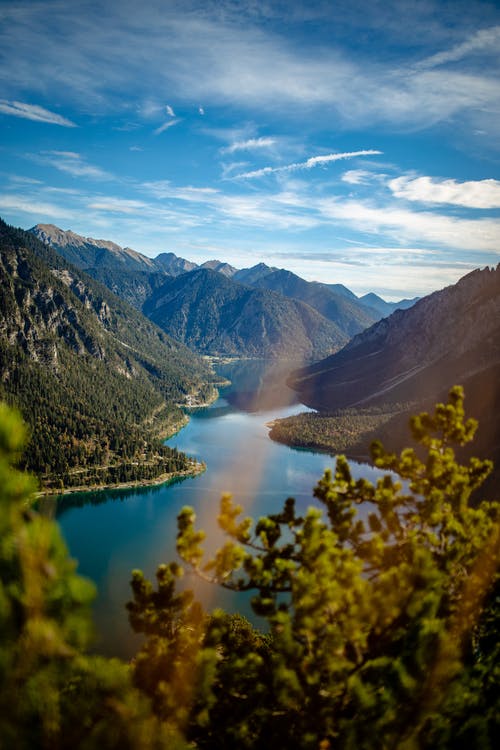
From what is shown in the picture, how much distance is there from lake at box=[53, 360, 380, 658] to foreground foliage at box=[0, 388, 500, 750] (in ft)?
147

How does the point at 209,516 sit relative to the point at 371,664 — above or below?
below

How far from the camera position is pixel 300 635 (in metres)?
12.4

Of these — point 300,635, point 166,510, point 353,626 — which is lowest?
point 166,510

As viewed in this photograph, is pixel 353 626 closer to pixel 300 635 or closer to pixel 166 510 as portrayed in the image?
pixel 300 635

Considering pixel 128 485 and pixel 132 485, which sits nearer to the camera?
pixel 128 485

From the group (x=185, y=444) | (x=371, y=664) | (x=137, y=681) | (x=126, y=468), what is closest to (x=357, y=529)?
(x=371, y=664)

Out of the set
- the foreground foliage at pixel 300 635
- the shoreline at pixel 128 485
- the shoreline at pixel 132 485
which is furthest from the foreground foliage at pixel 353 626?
the shoreline at pixel 132 485

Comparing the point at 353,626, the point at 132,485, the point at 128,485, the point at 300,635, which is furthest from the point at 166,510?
the point at 353,626

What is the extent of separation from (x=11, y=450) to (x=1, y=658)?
353 centimetres

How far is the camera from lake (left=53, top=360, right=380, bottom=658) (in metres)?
63.2

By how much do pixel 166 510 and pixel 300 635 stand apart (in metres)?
94.5

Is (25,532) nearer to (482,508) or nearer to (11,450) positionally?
(11,450)

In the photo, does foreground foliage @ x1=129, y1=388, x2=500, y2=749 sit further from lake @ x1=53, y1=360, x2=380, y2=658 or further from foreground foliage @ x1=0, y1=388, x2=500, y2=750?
lake @ x1=53, y1=360, x2=380, y2=658

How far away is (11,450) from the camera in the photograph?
8547mm
